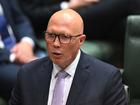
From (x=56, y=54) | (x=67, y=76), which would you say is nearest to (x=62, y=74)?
(x=67, y=76)

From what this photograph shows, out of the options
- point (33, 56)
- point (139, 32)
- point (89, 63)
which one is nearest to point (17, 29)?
point (33, 56)

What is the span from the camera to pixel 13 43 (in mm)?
2977

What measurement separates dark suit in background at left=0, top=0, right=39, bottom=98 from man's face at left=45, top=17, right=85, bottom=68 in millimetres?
957

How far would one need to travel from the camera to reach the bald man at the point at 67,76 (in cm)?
180

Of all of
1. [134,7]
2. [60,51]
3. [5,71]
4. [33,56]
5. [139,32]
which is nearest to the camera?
[60,51]

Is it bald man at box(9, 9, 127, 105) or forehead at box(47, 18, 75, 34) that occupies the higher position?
forehead at box(47, 18, 75, 34)

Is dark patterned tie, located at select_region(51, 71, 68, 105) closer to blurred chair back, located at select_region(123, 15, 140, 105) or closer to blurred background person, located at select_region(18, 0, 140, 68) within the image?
blurred chair back, located at select_region(123, 15, 140, 105)

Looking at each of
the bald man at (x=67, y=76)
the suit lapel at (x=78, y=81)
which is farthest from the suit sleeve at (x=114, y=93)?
the suit lapel at (x=78, y=81)

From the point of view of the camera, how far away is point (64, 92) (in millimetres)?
1903

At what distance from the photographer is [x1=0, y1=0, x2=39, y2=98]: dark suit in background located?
2.75 m

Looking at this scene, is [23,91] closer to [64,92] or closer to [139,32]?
[64,92]

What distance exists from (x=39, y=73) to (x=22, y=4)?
1.39 metres

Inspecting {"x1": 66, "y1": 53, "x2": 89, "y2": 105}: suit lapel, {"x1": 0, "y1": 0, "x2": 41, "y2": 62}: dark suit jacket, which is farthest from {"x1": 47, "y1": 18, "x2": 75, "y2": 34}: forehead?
{"x1": 0, "y1": 0, "x2": 41, "y2": 62}: dark suit jacket

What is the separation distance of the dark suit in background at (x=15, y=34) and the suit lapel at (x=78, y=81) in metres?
0.91
